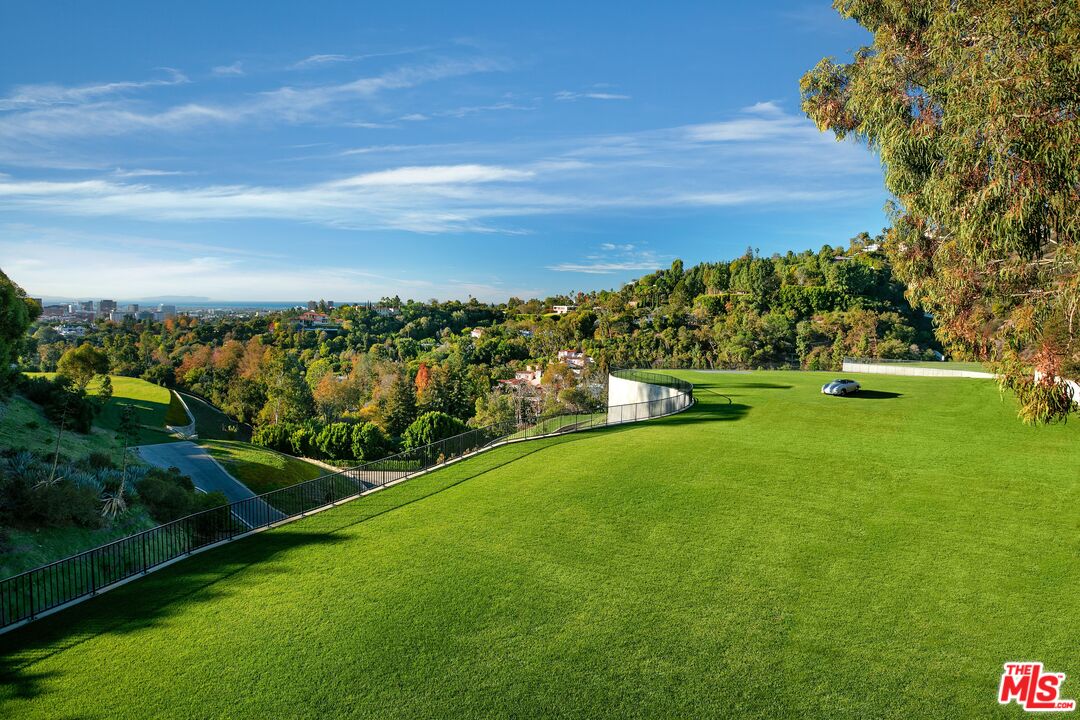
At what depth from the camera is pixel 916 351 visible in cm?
5138

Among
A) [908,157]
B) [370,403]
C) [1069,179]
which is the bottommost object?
[370,403]

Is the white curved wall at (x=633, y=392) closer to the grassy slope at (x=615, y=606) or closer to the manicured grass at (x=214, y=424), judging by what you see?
the grassy slope at (x=615, y=606)

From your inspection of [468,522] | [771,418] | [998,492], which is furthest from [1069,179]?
[771,418]

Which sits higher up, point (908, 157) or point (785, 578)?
point (908, 157)

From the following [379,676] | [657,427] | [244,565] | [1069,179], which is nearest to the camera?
[379,676]

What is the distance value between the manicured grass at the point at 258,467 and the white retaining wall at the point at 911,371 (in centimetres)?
3469

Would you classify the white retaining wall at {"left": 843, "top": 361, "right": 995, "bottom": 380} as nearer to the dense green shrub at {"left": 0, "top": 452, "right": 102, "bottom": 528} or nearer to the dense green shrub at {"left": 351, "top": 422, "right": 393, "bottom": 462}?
the dense green shrub at {"left": 351, "top": 422, "right": 393, "bottom": 462}

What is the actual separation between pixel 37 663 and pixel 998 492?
17.0 meters

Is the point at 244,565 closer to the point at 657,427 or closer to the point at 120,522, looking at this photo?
the point at 120,522

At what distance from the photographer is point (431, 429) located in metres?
44.4

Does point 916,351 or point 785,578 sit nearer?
point 785,578

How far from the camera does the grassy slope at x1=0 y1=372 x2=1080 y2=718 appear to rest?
21.7 ft

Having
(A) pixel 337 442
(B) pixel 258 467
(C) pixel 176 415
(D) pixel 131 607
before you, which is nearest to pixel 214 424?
(C) pixel 176 415

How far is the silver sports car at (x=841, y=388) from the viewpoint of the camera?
26391 millimetres
